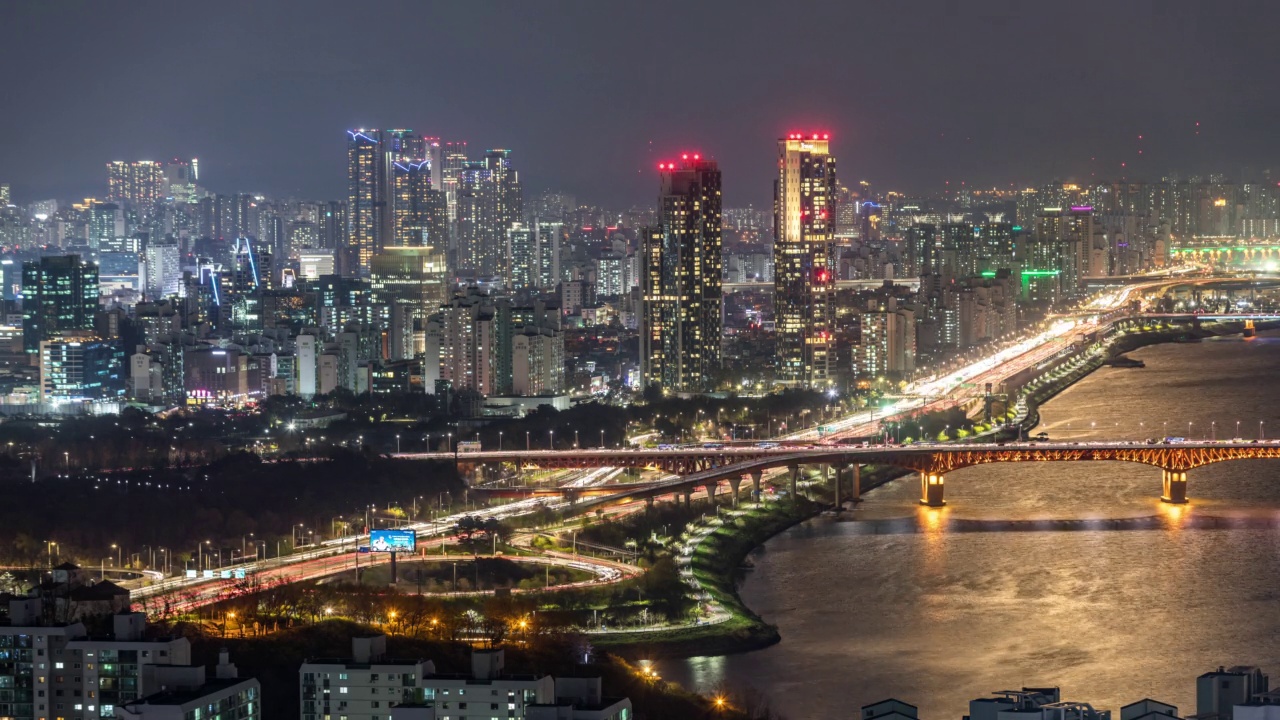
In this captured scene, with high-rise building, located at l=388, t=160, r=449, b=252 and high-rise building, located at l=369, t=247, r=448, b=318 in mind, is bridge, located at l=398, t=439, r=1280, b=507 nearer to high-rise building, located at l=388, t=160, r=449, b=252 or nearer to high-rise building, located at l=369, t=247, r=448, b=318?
high-rise building, located at l=369, t=247, r=448, b=318

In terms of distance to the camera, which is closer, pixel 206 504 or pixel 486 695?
pixel 486 695

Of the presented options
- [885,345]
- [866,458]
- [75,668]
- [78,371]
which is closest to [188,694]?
[75,668]

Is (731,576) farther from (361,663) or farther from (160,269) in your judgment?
(160,269)

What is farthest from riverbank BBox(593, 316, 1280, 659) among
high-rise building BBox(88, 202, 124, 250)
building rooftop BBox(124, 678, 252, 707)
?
high-rise building BBox(88, 202, 124, 250)

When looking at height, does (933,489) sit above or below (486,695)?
above

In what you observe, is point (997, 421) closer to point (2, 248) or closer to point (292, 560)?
point (292, 560)

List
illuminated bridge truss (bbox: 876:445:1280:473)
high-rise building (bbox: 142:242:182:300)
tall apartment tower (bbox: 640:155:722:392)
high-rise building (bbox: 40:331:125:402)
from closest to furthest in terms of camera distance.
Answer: illuminated bridge truss (bbox: 876:445:1280:473), tall apartment tower (bbox: 640:155:722:392), high-rise building (bbox: 40:331:125:402), high-rise building (bbox: 142:242:182:300)

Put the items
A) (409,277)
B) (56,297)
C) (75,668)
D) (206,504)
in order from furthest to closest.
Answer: (409,277)
(56,297)
(206,504)
(75,668)

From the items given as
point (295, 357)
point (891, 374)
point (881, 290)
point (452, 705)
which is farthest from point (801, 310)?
point (452, 705)
